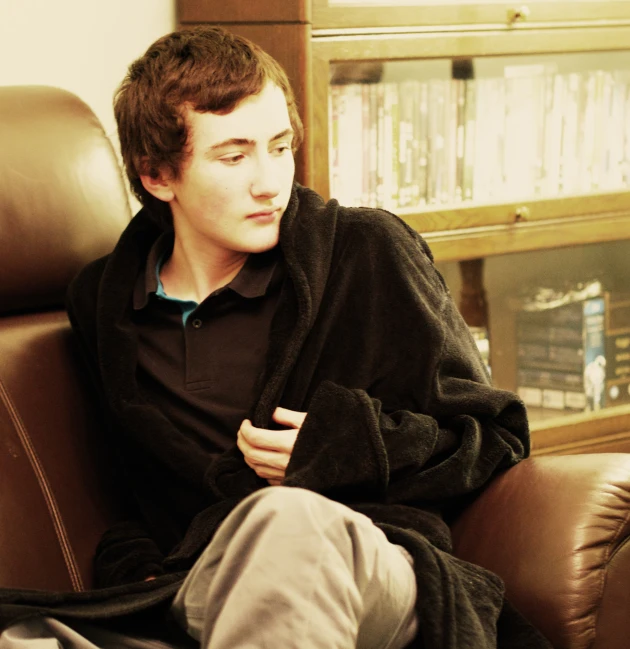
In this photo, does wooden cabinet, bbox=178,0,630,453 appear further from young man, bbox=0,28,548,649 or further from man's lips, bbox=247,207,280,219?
man's lips, bbox=247,207,280,219

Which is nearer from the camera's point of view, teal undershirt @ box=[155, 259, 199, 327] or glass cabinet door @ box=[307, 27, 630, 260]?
teal undershirt @ box=[155, 259, 199, 327]

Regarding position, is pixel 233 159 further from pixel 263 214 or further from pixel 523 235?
pixel 523 235

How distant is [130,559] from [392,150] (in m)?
1.14

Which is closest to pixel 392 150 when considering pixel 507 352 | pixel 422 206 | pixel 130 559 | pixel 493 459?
pixel 422 206

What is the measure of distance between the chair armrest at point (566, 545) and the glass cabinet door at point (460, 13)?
1004 mm

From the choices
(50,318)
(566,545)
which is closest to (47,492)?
(50,318)

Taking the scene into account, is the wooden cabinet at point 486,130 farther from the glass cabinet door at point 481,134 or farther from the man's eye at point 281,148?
the man's eye at point 281,148

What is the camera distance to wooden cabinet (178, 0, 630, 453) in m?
1.91

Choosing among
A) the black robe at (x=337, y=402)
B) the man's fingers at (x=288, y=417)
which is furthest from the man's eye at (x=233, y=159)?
the man's fingers at (x=288, y=417)

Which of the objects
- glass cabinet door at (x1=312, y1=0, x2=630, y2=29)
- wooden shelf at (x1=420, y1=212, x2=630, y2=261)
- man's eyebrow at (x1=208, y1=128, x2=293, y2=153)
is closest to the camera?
man's eyebrow at (x1=208, y1=128, x2=293, y2=153)

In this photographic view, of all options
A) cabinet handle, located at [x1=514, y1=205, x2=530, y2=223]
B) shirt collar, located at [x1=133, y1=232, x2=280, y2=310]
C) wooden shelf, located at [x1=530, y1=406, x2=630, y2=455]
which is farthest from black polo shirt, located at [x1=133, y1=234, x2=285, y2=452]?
wooden shelf, located at [x1=530, y1=406, x2=630, y2=455]

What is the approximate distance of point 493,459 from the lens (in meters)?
1.37

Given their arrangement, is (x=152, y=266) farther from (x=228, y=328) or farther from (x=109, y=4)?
(x=109, y=4)

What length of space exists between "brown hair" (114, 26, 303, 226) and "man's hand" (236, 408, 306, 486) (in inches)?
16.5
